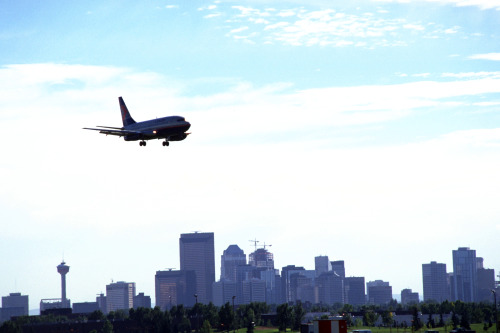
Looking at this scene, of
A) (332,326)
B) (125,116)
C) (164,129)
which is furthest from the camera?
(125,116)

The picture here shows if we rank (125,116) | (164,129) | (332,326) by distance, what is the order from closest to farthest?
(332,326) < (164,129) < (125,116)

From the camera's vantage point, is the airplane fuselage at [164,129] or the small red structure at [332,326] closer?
the small red structure at [332,326]

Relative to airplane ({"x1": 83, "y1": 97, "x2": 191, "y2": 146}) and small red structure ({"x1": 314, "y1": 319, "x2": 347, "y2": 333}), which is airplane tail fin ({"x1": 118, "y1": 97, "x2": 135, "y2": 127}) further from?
small red structure ({"x1": 314, "y1": 319, "x2": 347, "y2": 333})

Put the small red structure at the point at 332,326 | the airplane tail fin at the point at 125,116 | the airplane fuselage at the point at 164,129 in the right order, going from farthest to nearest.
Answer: the airplane tail fin at the point at 125,116
the airplane fuselage at the point at 164,129
the small red structure at the point at 332,326

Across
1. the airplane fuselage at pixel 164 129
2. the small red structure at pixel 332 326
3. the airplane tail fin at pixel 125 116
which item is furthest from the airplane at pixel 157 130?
the small red structure at pixel 332 326

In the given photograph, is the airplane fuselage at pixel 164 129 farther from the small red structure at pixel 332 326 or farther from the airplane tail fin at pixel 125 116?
the small red structure at pixel 332 326

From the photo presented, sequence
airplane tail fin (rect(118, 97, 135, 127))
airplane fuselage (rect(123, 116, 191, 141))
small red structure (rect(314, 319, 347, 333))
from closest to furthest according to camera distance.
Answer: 1. small red structure (rect(314, 319, 347, 333))
2. airplane fuselage (rect(123, 116, 191, 141))
3. airplane tail fin (rect(118, 97, 135, 127))

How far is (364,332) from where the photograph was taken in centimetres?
16538

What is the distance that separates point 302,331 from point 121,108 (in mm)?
70309

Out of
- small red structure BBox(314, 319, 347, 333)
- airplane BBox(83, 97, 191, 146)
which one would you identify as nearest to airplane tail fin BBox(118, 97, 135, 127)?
airplane BBox(83, 97, 191, 146)

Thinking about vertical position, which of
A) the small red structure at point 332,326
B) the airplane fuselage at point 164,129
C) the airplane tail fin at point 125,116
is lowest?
the small red structure at point 332,326

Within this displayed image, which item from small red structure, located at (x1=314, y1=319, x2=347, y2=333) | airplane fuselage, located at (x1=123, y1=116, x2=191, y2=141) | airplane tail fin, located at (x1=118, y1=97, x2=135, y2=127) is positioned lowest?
small red structure, located at (x1=314, y1=319, x2=347, y2=333)

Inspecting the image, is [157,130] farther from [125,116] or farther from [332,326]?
[332,326]

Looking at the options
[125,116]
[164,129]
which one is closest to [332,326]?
[164,129]
